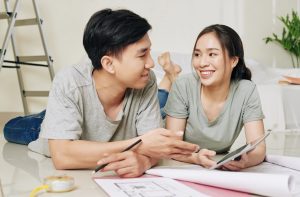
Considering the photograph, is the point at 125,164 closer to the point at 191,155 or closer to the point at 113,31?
the point at 191,155

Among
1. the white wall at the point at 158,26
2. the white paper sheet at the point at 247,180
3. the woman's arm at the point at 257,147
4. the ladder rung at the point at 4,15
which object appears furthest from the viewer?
the white wall at the point at 158,26

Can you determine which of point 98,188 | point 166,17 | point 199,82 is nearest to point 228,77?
point 199,82

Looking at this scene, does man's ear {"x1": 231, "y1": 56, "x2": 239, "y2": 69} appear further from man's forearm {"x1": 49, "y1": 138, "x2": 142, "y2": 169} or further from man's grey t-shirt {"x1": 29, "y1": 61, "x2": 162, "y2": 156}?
man's forearm {"x1": 49, "y1": 138, "x2": 142, "y2": 169}

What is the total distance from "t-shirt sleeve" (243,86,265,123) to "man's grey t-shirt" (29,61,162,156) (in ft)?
1.09

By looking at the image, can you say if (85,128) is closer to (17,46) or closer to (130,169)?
A: (130,169)

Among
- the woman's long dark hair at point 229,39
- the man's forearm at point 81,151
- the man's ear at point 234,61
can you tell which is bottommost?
the man's forearm at point 81,151

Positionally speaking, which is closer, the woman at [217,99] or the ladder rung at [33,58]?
the woman at [217,99]

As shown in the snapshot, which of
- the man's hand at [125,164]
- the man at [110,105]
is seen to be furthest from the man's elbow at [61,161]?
the man's hand at [125,164]

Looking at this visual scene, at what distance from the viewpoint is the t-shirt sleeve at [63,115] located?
4.11 ft

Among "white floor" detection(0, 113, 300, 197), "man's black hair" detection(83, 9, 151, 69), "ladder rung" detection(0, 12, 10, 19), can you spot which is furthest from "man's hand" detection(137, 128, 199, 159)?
"ladder rung" detection(0, 12, 10, 19)

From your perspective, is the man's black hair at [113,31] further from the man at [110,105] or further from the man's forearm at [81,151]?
the man's forearm at [81,151]

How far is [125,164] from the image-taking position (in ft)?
3.80

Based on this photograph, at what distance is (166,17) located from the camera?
360 centimetres

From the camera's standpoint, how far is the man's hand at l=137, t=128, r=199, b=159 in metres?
1.13
